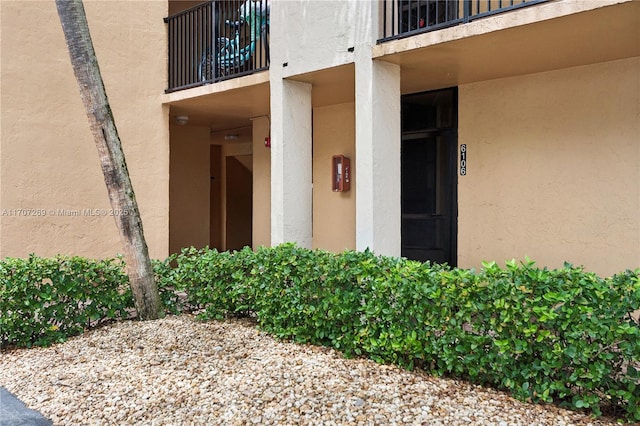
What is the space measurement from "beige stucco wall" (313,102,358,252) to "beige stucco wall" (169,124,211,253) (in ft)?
10.6

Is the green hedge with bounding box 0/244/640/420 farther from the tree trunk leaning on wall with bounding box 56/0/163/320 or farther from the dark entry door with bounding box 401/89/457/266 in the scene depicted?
the dark entry door with bounding box 401/89/457/266

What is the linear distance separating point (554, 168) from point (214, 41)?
5.20 metres

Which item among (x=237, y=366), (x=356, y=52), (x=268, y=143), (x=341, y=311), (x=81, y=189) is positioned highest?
(x=356, y=52)

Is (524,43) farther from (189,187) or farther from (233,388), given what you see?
(189,187)

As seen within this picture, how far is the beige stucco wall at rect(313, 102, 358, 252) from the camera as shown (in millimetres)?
8586

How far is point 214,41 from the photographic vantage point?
324 inches

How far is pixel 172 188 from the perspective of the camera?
10914mm

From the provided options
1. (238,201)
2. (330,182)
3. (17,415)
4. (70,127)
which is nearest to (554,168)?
(330,182)

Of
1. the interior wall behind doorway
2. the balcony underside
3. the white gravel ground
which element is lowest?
the white gravel ground

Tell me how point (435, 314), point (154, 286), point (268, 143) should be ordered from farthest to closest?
point (268, 143), point (154, 286), point (435, 314)

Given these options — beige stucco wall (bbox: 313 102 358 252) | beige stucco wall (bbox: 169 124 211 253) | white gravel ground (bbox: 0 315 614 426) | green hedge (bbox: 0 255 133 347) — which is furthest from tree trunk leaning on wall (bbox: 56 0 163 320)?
beige stucco wall (bbox: 169 124 211 253)

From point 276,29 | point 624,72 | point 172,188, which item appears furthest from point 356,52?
point 172,188

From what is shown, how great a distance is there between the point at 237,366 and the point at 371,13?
4.05 meters

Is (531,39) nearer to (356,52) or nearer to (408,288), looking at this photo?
(356,52)
